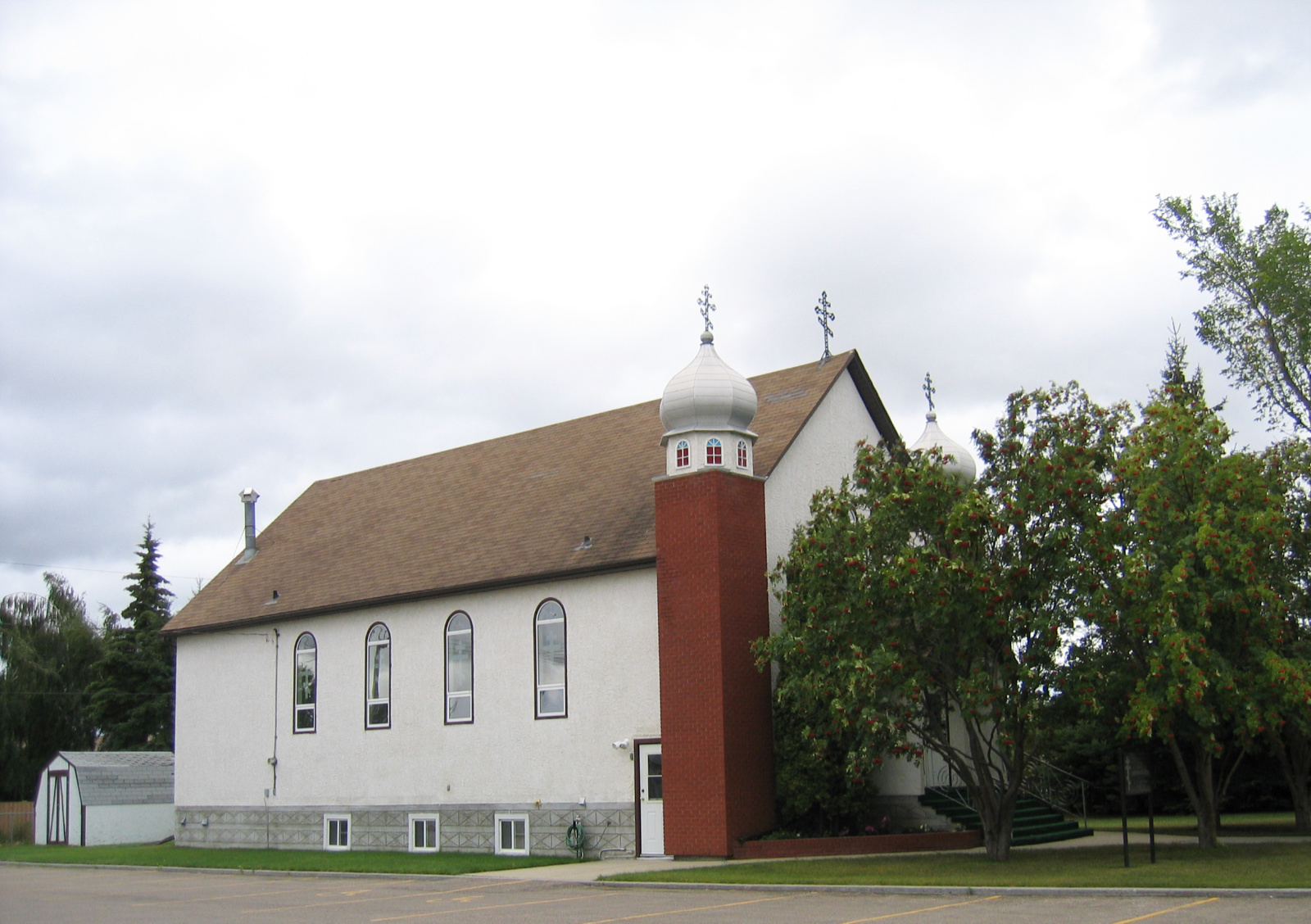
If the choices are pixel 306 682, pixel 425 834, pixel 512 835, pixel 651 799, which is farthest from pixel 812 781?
pixel 306 682

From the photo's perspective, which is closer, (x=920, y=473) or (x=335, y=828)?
(x=920, y=473)

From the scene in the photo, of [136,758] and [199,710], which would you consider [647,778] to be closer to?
[199,710]

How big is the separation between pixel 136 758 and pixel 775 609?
2397 centimetres

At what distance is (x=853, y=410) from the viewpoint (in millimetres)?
27922

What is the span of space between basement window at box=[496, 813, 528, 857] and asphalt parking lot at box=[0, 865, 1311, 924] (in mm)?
3933

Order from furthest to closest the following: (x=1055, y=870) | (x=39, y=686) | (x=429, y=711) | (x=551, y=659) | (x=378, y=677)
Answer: (x=39, y=686) < (x=378, y=677) < (x=429, y=711) < (x=551, y=659) < (x=1055, y=870)

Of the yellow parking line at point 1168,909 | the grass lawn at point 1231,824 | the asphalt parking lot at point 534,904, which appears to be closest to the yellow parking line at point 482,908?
the asphalt parking lot at point 534,904

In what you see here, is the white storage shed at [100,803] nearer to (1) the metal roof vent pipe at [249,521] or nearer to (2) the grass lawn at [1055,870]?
(1) the metal roof vent pipe at [249,521]

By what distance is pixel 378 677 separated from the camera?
95.2ft

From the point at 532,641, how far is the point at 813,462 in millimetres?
6817

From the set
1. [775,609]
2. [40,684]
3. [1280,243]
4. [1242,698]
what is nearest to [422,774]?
[775,609]

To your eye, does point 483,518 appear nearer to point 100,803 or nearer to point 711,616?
point 711,616

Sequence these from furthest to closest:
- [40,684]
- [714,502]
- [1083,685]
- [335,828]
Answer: [40,684] → [335,828] → [714,502] → [1083,685]

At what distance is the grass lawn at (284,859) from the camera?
76.5 feet
